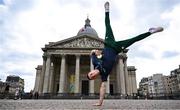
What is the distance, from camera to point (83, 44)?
4600 cm

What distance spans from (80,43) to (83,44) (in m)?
0.72

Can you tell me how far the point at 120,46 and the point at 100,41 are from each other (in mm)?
41490

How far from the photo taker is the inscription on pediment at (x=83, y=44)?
149 ft

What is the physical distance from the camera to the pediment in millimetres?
45500

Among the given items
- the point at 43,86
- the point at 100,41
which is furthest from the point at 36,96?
the point at 100,41

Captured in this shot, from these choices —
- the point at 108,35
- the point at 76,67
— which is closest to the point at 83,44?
the point at 76,67

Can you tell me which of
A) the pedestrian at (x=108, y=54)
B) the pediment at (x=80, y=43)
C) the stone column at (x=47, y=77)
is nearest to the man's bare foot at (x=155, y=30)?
the pedestrian at (x=108, y=54)

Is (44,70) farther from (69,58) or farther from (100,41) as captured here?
(100,41)

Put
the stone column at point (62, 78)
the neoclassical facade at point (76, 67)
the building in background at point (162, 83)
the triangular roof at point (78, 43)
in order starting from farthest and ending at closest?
the building in background at point (162, 83) → the triangular roof at point (78, 43) → the neoclassical facade at point (76, 67) → the stone column at point (62, 78)

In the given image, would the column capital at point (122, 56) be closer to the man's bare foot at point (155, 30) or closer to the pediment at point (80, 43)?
the pediment at point (80, 43)

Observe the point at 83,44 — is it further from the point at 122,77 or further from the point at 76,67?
the point at 122,77

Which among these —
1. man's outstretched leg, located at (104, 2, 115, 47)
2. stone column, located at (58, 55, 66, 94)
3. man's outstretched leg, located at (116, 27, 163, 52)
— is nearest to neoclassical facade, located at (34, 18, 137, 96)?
stone column, located at (58, 55, 66, 94)

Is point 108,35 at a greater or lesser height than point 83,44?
lesser

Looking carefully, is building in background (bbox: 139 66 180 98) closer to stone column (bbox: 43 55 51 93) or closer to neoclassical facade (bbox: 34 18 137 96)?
neoclassical facade (bbox: 34 18 137 96)
